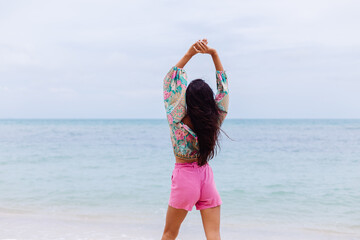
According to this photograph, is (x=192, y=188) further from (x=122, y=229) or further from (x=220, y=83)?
(x=122, y=229)

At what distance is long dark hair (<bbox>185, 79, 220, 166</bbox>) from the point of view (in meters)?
2.38

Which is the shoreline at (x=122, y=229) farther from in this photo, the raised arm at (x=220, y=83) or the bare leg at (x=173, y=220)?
the raised arm at (x=220, y=83)

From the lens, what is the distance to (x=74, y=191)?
7.35m

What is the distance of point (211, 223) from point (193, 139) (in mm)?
574

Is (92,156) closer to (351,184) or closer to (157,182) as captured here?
(157,182)

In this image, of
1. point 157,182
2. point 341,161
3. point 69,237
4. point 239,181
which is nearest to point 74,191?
point 157,182

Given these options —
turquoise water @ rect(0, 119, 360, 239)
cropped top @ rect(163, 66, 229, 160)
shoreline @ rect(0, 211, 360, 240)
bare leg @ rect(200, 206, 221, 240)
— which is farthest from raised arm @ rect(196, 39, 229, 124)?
turquoise water @ rect(0, 119, 360, 239)

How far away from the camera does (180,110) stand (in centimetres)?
241

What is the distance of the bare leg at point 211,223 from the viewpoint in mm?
2436

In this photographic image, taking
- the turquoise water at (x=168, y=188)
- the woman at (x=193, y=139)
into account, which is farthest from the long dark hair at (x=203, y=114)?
the turquoise water at (x=168, y=188)

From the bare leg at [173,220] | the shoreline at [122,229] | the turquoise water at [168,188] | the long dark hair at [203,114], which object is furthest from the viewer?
the turquoise water at [168,188]

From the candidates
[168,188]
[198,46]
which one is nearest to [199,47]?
[198,46]

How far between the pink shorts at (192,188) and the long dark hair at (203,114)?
79 millimetres

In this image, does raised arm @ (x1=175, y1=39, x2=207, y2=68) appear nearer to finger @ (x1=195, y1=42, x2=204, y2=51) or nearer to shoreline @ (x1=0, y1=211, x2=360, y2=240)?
finger @ (x1=195, y1=42, x2=204, y2=51)
